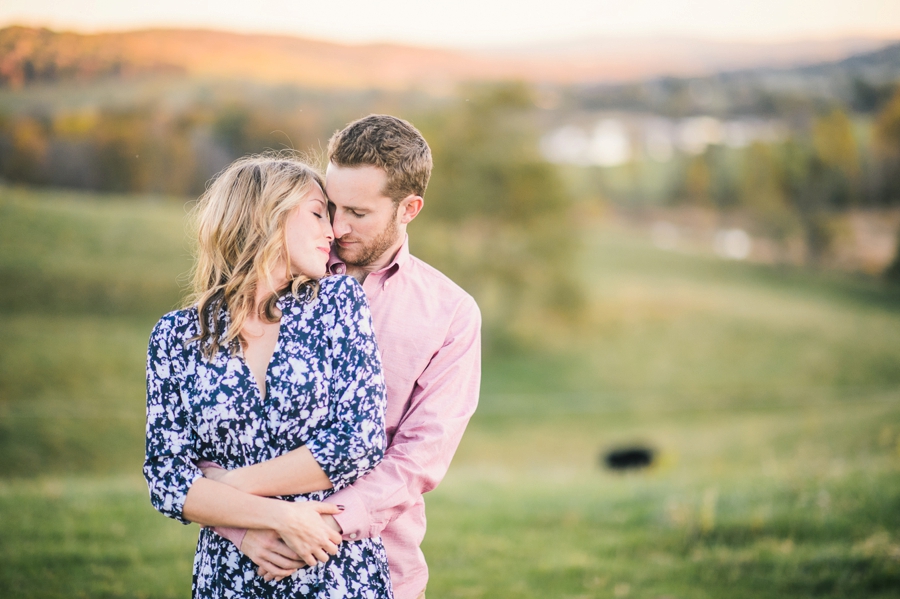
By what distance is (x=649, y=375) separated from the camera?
21.8m

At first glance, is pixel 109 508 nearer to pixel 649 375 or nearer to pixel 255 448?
pixel 255 448

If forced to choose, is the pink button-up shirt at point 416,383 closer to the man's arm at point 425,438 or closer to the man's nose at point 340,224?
the man's arm at point 425,438

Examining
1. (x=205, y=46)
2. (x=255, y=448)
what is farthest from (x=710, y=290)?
(x=255, y=448)

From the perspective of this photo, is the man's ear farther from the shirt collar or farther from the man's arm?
the man's arm

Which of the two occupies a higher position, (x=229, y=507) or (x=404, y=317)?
(x=404, y=317)

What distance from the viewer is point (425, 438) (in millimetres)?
2098

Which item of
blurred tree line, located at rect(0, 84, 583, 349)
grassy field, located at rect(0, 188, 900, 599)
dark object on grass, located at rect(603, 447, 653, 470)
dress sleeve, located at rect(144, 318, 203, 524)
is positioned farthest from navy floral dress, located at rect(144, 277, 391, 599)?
blurred tree line, located at rect(0, 84, 583, 349)

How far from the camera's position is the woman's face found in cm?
198

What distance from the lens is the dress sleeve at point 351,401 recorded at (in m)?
1.82

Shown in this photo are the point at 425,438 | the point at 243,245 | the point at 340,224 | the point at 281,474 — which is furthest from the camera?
the point at 340,224

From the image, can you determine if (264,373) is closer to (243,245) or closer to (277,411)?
(277,411)

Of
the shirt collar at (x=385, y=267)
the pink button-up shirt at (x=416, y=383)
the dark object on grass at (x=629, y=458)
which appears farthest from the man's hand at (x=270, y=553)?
the dark object on grass at (x=629, y=458)

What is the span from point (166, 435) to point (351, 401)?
0.53 m

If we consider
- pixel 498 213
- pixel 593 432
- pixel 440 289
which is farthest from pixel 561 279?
pixel 440 289
